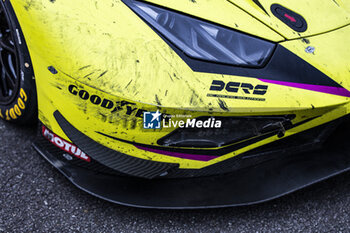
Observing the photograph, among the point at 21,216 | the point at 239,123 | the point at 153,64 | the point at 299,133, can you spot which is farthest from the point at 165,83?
the point at 21,216

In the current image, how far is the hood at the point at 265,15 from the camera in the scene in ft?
5.84

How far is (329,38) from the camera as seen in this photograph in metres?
1.88

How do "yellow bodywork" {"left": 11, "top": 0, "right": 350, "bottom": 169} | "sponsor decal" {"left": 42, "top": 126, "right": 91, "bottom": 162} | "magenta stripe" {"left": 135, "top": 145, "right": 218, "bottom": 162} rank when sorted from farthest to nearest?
1. "sponsor decal" {"left": 42, "top": 126, "right": 91, "bottom": 162}
2. "magenta stripe" {"left": 135, "top": 145, "right": 218, "bottom": 162}
3. "yellow bodywork" {"left": 11, "top": 0, "right": 350, "bottom": 169}

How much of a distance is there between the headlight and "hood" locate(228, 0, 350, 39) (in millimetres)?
127

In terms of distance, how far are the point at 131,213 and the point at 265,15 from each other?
3.65 ft

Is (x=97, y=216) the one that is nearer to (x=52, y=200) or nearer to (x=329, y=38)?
(x=52, y=200)

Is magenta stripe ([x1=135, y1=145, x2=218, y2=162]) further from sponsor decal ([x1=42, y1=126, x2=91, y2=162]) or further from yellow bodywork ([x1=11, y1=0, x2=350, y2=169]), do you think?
sponsor decal ([x1=42, y1=126, x2=91, y2=162])

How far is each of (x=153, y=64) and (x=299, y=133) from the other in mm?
733

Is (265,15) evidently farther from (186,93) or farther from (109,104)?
(109,104)

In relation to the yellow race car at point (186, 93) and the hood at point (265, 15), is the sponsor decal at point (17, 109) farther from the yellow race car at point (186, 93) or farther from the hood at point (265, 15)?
the hood at point (265, 15)

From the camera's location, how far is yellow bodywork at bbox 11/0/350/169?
162cm

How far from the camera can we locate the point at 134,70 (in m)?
1.64

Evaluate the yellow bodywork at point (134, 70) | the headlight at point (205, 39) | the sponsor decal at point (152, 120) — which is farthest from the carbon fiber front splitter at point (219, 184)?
the headlight at point (205, 39)

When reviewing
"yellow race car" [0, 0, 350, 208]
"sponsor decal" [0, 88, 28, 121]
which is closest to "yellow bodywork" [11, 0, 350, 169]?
"yellow race car" [0, 0, 350, 208]
